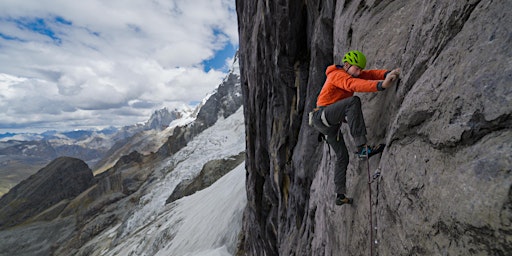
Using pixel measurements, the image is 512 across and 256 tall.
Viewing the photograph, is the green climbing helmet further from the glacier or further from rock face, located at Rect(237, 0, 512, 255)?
A: the glacier

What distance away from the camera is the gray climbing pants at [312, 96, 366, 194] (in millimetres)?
5160

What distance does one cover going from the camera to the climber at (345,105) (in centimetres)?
499

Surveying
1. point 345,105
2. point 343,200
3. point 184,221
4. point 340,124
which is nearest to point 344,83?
point 345,105

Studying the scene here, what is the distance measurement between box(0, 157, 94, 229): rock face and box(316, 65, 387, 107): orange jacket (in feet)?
343

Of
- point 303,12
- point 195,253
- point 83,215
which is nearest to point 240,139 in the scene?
point 195,253

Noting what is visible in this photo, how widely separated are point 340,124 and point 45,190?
10970 cm

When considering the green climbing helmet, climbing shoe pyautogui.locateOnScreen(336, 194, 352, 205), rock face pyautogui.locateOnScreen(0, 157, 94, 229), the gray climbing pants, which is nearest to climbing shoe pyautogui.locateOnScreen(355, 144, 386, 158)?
the gray climbing pants

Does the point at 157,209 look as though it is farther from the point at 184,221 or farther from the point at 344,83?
the point at 344,83

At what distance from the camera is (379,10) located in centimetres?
633

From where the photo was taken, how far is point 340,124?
5.85m

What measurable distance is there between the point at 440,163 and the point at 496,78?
1.20 m

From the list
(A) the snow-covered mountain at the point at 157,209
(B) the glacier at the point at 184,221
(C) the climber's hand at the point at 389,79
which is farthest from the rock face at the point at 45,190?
(C) the climber's hand at the point at 389,79

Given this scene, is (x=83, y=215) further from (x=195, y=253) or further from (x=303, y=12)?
(x=303, y=12)

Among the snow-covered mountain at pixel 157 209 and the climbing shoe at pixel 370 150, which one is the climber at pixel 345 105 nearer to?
the climbing shoe at pixel 370 150
